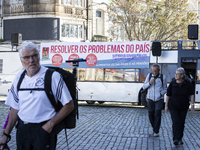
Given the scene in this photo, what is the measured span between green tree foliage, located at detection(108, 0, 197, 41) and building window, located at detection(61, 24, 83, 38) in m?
4.21

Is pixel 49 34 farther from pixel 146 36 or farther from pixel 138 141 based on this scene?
pixel 138 141

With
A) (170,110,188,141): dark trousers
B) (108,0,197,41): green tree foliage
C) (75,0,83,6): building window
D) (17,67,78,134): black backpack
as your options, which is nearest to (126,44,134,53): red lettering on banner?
(170,110,188,141): dark trousers

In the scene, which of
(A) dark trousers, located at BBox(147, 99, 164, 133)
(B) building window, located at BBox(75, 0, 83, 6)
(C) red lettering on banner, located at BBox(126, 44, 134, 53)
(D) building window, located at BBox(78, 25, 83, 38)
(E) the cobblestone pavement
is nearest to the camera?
(E) the cobblestone pavement

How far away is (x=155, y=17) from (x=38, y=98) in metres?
27.9

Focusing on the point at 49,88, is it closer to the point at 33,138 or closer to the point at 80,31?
the point at 33,138

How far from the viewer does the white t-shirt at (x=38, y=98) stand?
3.50 m

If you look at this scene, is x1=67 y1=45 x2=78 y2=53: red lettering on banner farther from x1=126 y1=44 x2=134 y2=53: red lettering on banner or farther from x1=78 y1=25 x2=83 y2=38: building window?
x1=78 y1=25 x2=83 y2=38: building window

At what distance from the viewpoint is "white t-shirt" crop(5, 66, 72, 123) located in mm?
3500

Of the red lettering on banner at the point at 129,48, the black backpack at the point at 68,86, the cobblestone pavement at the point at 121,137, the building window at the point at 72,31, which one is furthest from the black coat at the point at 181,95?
the building window at the point at 72,31

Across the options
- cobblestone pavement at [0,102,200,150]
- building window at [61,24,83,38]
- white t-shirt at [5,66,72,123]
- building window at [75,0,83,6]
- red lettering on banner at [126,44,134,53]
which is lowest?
cobblestone pavement at [0,102,200,150]

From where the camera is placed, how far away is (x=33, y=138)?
352 centimetres

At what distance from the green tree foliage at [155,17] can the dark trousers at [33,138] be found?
2644cm

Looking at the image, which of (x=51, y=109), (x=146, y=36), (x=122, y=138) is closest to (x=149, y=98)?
(x=122, y=138)

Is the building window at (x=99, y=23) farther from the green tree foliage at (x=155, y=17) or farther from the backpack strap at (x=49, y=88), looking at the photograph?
the backpack strap at (x=49, y=88)
